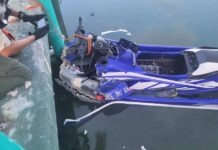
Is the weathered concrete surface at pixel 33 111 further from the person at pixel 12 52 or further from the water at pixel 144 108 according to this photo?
the water at pixel 144 108

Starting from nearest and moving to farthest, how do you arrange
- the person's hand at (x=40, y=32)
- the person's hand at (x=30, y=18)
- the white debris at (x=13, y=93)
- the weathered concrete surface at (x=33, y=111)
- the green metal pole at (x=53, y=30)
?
the weathered concrete surface at (x=33, y=111)
the white debris at (x=13, y=93)
the person's hand at (x=40, y=32)
the person's hand at (x=30, y=18)
the green metal pole at (x=53, y=30)

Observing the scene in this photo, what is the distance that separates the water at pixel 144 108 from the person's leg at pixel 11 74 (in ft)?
2.75

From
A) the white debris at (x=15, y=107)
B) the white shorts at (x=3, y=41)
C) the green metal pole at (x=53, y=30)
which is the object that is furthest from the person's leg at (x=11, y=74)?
the green metal pole at (x=53, y=30)

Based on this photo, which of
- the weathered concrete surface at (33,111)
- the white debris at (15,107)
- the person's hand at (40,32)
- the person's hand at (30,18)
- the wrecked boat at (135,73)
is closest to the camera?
the weathered concrete surface at (33,111)

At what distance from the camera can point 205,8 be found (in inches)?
169

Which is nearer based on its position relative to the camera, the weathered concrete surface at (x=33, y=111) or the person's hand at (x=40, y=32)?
the weathered concrete surface at (x=33, y=111)

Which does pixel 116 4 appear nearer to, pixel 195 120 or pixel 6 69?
pixel 195 120

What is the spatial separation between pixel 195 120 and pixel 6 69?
1581mm

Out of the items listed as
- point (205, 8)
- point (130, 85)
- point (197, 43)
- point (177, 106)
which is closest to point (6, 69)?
point (130, 85)

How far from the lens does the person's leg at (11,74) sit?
2.22 metres

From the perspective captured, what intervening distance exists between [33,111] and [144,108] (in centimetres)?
139

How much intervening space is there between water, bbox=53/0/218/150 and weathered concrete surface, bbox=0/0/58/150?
2.54 ft

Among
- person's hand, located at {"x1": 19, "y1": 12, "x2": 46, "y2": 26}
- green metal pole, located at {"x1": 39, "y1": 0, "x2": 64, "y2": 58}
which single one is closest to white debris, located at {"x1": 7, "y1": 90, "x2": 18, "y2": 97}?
person's hand, located at {"x1": 19, "y1": 12, "x2": 46, "y2": 26}

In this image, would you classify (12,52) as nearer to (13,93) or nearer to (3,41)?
(3,41)
